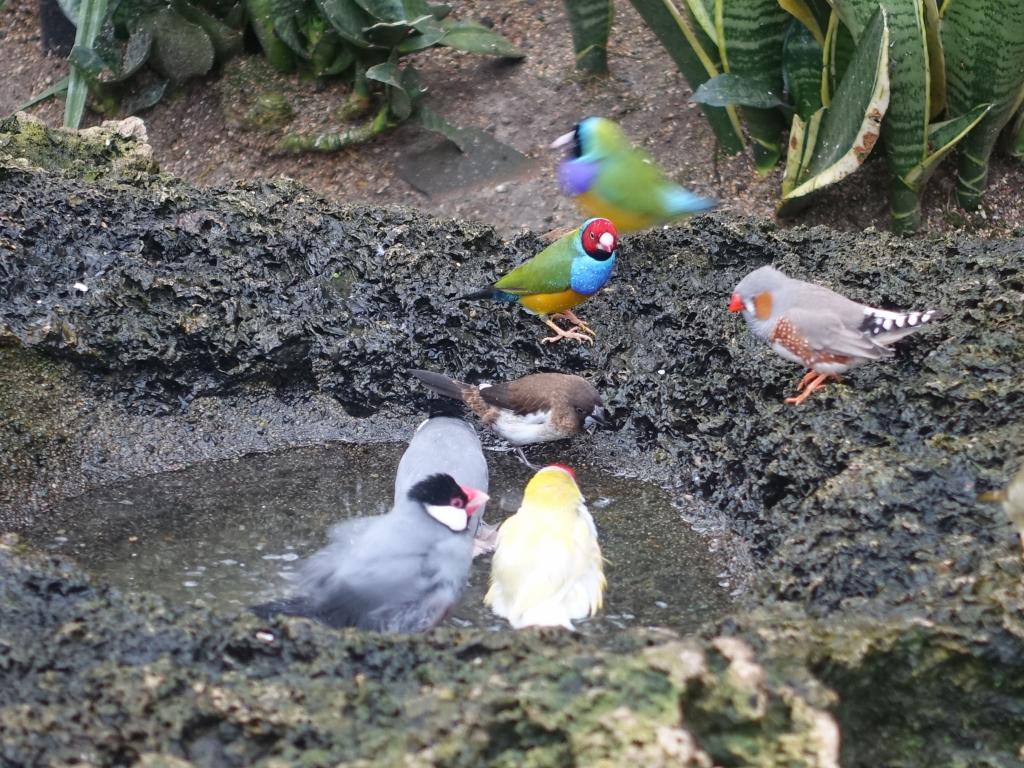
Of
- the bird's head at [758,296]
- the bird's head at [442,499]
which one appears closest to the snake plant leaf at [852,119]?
the bird's head at [758,296]

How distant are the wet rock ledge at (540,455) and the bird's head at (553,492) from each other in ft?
1.85

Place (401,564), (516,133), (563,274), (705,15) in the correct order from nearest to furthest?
(401,564), (563,274), (705,15), (516,133)

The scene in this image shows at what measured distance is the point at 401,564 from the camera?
3.29 metres

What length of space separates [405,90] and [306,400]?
3274mm

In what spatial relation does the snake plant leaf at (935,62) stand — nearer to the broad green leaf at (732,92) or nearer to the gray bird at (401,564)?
the broad green leaf at (732,92)

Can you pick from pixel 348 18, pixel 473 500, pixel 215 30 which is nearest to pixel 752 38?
pixel 348 18

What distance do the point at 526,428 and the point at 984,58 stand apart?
2.97 m

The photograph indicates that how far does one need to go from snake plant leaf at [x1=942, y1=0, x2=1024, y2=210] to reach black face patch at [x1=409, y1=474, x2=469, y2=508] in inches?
141

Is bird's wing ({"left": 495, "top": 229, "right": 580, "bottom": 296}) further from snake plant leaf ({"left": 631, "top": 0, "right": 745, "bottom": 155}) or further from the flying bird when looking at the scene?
snake plant leaf ({"left": 631, "top": 0, "right": 745, "bottom": 155})

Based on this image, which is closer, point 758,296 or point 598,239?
point 758,296

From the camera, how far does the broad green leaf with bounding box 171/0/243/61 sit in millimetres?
7477

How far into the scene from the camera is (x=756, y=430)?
4.00 meters

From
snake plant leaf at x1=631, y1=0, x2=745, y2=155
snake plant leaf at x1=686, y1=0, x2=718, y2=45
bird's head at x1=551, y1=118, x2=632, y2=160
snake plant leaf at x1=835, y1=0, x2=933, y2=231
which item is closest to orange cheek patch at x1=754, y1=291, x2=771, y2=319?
bird's head at x1=551, y1=118, x2=632, y2=160

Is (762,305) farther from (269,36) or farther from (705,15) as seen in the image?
(269,36)
